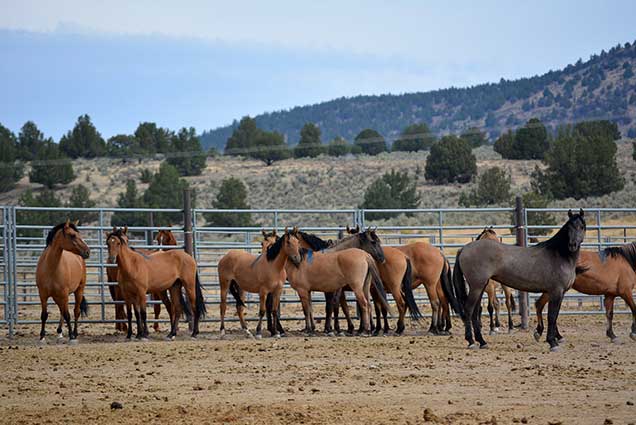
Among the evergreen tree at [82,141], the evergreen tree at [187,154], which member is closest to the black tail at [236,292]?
the evergreen tree at [187,154]

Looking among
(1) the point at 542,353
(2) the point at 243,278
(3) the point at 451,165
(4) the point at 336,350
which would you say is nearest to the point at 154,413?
(4) the point at 336,350

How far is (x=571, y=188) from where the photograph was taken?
1690 inches

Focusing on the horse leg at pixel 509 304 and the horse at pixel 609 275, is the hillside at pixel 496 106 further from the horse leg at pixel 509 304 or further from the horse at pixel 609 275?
the horse at pixel 609 275

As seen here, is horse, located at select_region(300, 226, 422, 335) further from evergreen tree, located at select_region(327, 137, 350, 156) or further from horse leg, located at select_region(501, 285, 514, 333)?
evergreen tree, located at select_region(327, 137, 350, 156)

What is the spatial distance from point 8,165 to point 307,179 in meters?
17.2

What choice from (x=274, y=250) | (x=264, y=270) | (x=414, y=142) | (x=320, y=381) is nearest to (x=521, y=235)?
(x=274, y=250)

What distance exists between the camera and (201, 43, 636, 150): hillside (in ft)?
381

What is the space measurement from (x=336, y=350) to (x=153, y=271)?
10.7 ft

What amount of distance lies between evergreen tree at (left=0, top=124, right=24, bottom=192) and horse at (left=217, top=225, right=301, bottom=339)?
39.3 meters

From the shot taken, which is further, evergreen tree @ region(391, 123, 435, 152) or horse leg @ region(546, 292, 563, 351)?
evergreen tree @ region(391, 123, 435, 152)

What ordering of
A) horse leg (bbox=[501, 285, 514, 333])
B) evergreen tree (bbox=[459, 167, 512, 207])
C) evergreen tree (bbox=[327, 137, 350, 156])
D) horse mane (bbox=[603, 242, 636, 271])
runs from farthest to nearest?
evergreen tree (bbox=[327, 137, 350, 156]) < evergreen tree (bbox=[459, 167, 512, 207]) < horse leg (bbox=[501, 285, 514, 333]) < horse mane (bbox=[603, 242, 636, 271])

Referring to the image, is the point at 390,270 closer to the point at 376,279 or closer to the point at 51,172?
the point at 376,279

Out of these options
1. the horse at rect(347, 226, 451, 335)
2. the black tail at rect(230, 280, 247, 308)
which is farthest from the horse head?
the horse at rect(347, 226, 451, 335)

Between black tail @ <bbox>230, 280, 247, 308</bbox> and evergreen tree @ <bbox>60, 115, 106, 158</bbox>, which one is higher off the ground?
evergreen tree @ <bbox>60, 115, 106, 158</bbox>
